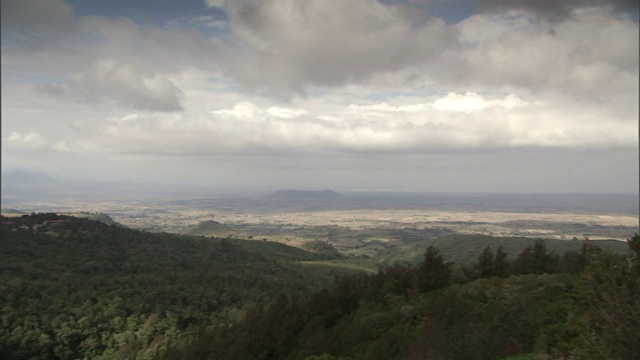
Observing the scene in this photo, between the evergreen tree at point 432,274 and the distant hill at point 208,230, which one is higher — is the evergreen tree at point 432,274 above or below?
above

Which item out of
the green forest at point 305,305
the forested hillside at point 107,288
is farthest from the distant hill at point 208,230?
the green forest at point 305,305

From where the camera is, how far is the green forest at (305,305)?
55.7 ft

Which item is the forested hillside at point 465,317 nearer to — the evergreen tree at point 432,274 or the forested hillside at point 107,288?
the evergreen tree at point 432,274

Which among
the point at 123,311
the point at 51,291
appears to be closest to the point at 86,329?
the point at 123,311

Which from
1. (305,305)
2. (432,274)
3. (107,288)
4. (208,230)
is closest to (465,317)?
(432,274)

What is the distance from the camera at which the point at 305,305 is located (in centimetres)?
4197

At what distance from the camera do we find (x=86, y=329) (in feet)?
179

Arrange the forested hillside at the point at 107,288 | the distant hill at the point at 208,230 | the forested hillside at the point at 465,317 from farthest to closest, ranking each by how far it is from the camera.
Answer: the distant hill at the point at 208,230
the forested hillside at the point at 107,288
the forested hillside at the point at 465,317

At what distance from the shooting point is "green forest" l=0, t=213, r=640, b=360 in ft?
55.7

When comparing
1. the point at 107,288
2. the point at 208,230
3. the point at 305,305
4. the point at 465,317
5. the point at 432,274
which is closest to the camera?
the point at 465,317

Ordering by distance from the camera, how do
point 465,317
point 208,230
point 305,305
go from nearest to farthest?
point 465,317, point 305,305, point 208,230

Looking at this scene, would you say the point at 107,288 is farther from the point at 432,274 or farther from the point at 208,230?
the point at 208,230

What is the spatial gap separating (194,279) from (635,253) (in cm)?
6535

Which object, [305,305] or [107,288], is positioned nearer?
[305,305]
